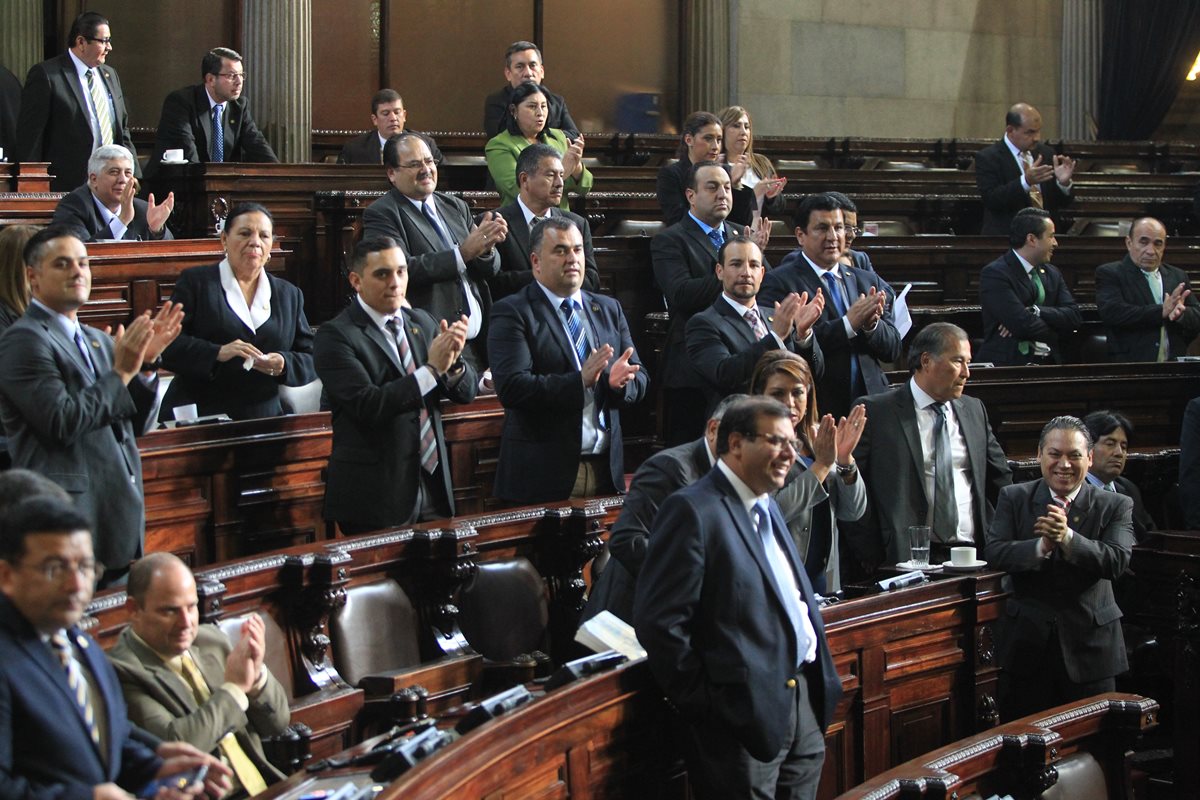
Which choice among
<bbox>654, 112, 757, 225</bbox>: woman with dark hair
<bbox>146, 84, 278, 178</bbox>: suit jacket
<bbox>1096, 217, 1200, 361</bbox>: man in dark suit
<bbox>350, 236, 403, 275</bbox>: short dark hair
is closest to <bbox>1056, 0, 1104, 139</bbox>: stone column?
<bbox>1096, 217, 1200, 361</bbox>: man in dark suit

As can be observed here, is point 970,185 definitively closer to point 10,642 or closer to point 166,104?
point 166,104

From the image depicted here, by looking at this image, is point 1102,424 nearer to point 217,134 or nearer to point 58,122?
point 217,134

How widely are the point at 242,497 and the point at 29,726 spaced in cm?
213

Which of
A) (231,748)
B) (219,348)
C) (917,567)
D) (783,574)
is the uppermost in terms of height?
(219,348)

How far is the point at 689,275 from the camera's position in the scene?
530 centimetres

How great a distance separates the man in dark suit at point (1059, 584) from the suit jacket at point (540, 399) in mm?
1067

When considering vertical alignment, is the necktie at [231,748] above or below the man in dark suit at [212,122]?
below

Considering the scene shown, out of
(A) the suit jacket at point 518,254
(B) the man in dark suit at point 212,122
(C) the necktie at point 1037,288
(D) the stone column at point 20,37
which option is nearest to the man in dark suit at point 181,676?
(A) the suit jacket at point 518,254

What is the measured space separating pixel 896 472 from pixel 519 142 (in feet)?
6.97

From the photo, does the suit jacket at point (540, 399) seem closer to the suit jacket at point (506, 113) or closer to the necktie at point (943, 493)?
the necktie at point (943, 493)

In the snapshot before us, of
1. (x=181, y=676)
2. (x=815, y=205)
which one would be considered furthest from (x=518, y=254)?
(x=181, y=676)

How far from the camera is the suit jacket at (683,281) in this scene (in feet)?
16.8

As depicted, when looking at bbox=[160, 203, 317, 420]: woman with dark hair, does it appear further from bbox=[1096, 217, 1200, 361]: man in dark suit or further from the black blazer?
bbox=[1096, 217, 1200, 361]: man in dark suit

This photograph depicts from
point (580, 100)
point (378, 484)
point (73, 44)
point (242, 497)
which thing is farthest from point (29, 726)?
point (580, 100)
